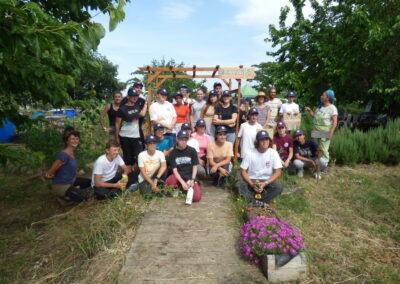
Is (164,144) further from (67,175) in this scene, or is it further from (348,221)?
(348,221)

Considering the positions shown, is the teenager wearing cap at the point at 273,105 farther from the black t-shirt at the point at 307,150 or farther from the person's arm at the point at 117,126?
the person's arm at the point at 117,126

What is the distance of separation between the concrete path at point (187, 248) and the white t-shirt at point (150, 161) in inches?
24.7

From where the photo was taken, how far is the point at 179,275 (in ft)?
12.5

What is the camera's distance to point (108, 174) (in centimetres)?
625

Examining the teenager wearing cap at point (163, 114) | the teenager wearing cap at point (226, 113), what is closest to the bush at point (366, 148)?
the teenager wearing cap at point (226, 113)

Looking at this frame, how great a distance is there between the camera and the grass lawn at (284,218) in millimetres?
4195

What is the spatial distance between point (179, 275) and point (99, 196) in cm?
285

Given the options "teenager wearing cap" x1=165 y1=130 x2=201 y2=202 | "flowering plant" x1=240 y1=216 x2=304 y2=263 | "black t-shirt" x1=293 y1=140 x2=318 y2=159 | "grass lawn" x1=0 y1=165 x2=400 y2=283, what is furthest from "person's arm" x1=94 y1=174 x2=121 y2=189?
"black t-shirt" x1=293 y1=140 x2=318 y2=159

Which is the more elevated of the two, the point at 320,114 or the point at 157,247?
the point at 320,114

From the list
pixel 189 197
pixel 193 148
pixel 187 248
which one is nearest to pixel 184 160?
pixel 193 148

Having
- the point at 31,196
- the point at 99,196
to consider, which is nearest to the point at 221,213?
the point at 99,196

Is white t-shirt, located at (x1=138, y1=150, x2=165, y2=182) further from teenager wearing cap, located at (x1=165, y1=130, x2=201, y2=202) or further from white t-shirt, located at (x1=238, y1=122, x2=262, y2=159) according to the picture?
white t-shirt, located at (x1=238, y1=122, x2=262, y2=159)

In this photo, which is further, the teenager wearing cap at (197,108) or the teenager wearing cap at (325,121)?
the teenager wearing cap at (197,108)

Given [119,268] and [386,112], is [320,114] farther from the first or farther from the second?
[386,112]
